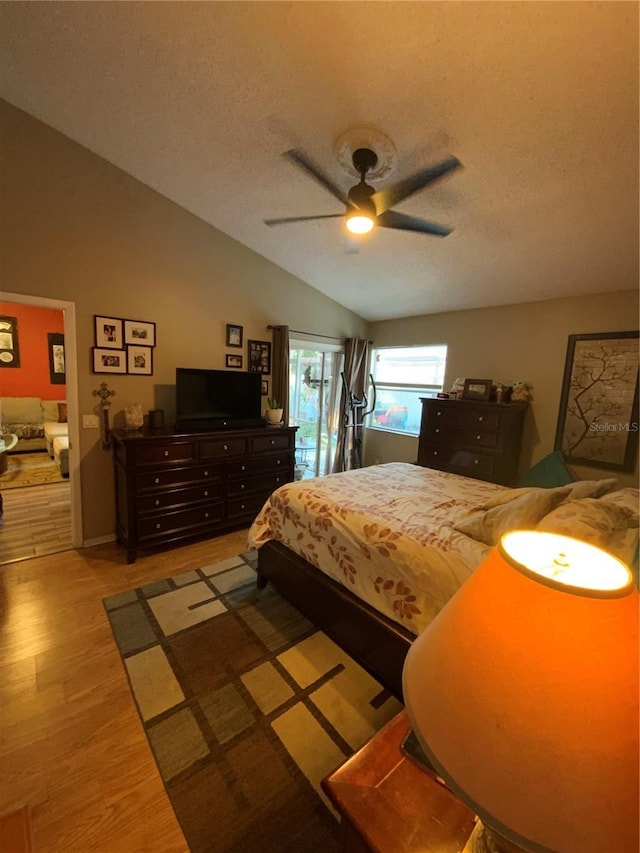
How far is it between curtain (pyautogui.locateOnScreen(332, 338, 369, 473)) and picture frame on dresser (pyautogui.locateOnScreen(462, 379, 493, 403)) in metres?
1.52

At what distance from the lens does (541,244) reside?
8.59 feet

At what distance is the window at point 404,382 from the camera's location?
435 centimetres

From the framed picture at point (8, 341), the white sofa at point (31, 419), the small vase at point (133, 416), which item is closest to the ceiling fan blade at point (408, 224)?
the small vase at point (133, 416)

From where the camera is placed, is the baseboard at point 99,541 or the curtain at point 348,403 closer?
the baseboard at point 99,541

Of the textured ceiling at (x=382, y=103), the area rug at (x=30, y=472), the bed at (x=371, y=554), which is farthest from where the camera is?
the area rug at (x=30, y=472)

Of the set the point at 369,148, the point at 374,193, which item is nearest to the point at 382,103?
the point at 369,148

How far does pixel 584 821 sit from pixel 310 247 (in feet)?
12.0

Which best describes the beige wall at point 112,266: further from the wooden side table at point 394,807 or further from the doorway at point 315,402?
the wooden side table at point 394,807

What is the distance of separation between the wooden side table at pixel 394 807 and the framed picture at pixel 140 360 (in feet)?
10.3

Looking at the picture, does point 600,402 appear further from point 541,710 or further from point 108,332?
point 108,332

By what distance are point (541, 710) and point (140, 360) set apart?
3411 mm

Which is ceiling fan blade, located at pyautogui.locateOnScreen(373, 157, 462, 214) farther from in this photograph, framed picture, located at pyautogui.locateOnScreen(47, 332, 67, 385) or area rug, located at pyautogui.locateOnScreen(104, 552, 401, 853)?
framed picture, located at pyautogui.locateOnScreen(47, 332, 67, 385)

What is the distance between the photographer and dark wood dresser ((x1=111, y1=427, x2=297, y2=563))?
2.78 m

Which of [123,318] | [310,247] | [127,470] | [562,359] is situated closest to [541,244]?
[562,359]
